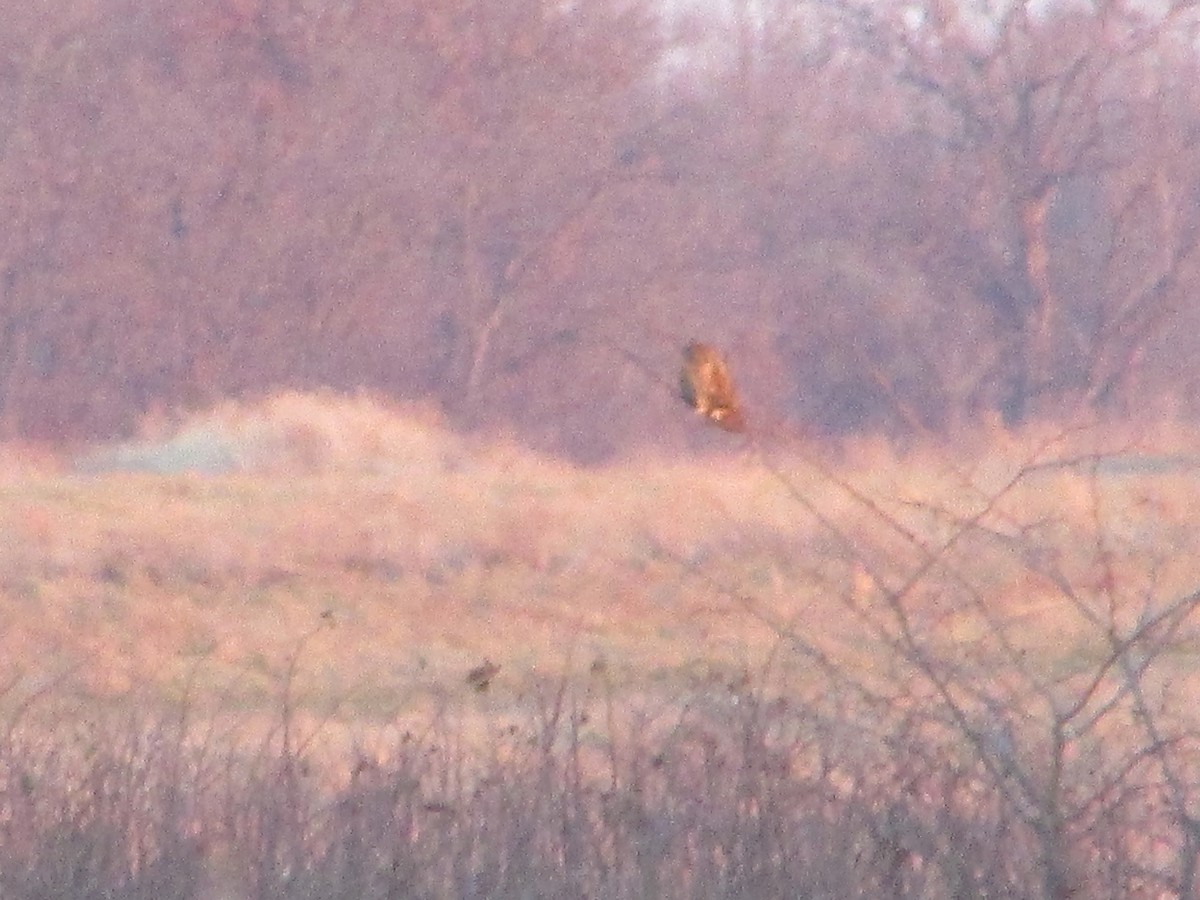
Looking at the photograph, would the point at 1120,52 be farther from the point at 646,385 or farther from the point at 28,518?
the point at 28,518

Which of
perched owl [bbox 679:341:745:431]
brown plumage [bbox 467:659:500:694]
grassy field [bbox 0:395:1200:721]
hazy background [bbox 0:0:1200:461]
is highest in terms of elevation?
hazy background [bbox 0:0:1200:461]

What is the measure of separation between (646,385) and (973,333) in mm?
5370

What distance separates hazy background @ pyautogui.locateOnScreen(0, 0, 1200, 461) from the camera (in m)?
33.3

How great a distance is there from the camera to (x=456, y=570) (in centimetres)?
1459

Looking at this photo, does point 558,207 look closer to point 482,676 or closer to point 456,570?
point 456,570

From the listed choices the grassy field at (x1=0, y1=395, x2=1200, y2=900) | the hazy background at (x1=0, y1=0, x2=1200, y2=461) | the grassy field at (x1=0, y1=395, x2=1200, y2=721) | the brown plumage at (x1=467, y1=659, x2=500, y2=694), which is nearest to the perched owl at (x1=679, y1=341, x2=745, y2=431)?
the grassy field at (x1=0, y1=395, x2=1200, y2=900)

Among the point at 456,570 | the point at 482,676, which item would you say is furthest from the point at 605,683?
the point at 456,570

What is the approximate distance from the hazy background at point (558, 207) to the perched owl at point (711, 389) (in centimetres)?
2839

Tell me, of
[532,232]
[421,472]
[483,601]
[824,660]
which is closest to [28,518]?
[483,601]

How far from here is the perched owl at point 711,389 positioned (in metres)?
3.94

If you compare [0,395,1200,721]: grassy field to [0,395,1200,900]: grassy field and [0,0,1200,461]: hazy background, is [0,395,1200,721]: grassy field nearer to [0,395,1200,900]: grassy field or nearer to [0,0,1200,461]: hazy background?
[0,395,1200,900]: grassy field

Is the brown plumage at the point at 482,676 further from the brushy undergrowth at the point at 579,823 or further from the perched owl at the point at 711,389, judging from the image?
the perched owl at the point at 711,389

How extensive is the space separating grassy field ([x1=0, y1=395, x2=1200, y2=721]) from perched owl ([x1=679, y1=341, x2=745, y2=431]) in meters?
4.78

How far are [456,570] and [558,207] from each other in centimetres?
2195
